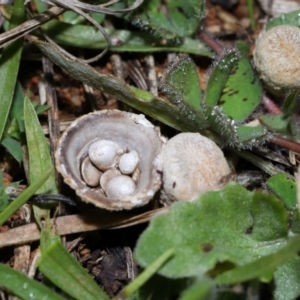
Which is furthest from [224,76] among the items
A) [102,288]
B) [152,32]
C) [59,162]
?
[102,288]

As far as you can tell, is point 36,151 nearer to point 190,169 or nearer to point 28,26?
point 28,26

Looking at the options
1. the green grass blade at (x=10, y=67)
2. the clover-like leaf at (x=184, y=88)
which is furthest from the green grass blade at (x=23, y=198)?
the clover-like leaf at (x=184, y=88)

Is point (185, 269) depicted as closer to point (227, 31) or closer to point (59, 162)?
point (59, 162)

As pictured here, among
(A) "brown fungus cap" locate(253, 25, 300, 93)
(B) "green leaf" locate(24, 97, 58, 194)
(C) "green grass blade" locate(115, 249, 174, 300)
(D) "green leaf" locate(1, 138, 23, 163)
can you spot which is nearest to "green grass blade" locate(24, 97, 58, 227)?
(B) "green leaf" locate(24, 97, 58, 194)

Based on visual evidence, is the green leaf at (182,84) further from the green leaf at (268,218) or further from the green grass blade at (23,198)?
the green grass blade at (23,198)

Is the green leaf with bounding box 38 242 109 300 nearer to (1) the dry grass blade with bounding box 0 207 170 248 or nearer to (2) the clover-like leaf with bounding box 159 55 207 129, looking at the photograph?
(1) the dry grass blade with bounding box 0 207 170 248
